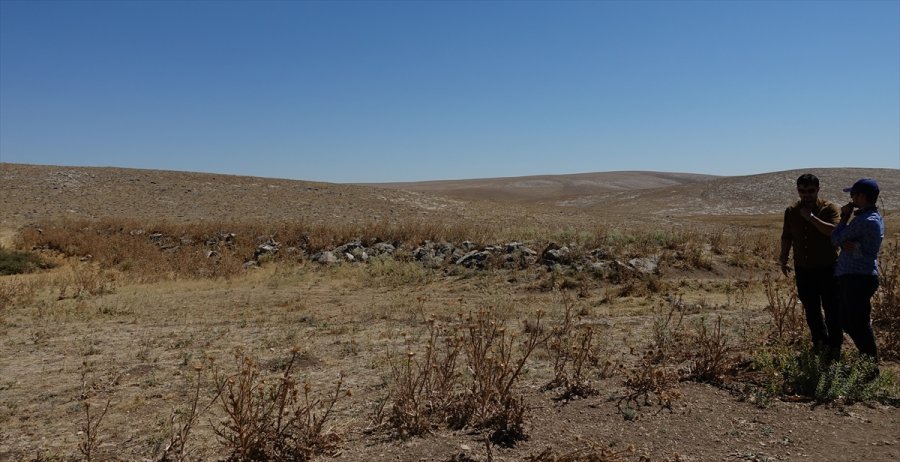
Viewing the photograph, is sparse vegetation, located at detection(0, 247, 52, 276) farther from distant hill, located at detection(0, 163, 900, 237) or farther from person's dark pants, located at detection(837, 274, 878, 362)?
person's dark pants, located at detection(837, 274, 878, 362)

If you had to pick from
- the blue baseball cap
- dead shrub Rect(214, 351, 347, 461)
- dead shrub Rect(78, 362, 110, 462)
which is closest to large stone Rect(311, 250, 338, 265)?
dead shrub Rect(78, 362, 110, 462)

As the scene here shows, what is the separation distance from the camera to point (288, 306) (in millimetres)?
10148

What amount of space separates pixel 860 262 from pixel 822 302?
0.65m

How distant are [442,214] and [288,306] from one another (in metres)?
17.9

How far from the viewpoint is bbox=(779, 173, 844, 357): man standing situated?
16.1ft

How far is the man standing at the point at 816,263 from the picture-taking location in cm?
491

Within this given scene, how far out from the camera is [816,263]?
4969mm

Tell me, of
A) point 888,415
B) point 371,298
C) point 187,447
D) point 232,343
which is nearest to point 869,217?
point 888,415

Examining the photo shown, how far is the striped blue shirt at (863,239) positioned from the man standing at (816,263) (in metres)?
0.27

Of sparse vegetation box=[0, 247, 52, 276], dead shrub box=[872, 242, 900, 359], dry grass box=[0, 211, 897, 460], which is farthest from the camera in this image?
sparse vegetation box=[0, 247, 52, 276]

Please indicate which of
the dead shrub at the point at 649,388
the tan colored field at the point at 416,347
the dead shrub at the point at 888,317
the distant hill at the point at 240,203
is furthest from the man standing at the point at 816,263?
the distant hill at the point at 240,203

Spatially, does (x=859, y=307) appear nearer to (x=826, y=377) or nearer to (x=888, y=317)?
(x=826, y=377)

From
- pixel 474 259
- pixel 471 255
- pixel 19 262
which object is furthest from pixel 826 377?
pixel 19 262

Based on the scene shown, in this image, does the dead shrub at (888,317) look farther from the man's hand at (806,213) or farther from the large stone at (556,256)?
the large stone at (556,256)
